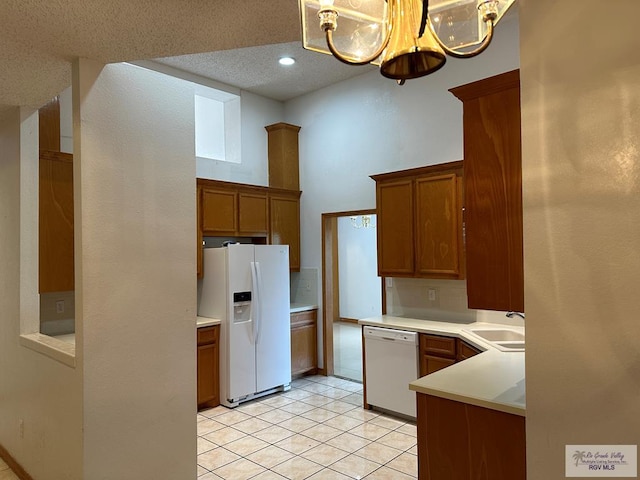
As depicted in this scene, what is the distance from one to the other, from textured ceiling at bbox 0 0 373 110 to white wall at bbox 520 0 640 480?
109cm

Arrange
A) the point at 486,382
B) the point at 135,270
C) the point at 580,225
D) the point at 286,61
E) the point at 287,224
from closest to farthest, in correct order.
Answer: the point at 580,225, the point at 486,382, the point at 135,270, the point at 286,61, the point at 287,224

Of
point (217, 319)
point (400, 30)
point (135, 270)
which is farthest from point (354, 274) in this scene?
point (400, 30)

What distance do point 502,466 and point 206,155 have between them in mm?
4476

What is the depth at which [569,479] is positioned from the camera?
1.29 meters

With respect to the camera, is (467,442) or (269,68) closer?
(467,442)

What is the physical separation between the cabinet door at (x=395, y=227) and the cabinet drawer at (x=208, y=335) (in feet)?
5.88

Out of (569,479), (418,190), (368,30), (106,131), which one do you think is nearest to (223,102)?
(418,190)

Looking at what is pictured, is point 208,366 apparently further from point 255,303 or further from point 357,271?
point 357,271

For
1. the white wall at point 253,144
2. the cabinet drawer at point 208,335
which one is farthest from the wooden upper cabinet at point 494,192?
the white wall at point 253,144

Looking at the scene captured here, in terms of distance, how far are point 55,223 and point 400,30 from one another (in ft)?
9.14

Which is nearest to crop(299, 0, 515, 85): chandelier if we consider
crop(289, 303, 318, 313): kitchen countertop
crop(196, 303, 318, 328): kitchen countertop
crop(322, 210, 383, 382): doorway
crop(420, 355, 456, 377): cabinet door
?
crop(420, 355, 456, 377): cabinet door

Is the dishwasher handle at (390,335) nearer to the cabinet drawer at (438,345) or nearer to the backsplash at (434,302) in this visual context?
the cabinet drawer at (438,345)

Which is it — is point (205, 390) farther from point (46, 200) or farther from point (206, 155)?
point (206, 155)

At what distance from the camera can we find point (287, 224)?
543 cm
